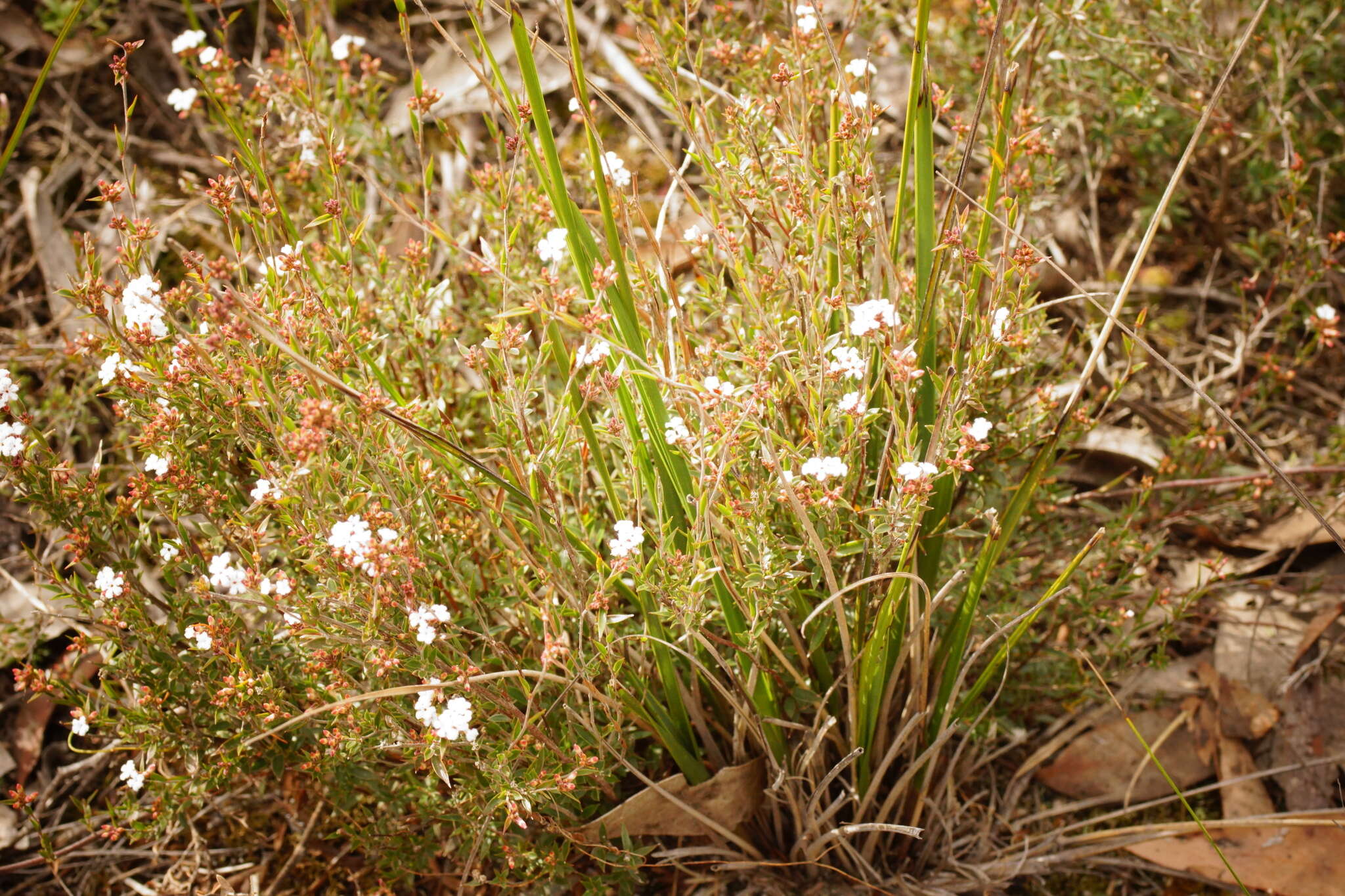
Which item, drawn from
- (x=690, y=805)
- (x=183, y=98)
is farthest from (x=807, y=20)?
(x=690, y=805)

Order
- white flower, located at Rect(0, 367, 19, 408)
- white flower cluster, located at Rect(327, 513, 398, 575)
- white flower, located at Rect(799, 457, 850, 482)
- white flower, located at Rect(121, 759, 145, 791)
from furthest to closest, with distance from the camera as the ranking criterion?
white flower, located at Rect(121, 759, 145, 791), white flower, located at Rect(0, 367, 19, 408), white flower, located at Rect(799, 457, 850, 482), white flower cluster, located at Rect(327, 513, 398, 575)

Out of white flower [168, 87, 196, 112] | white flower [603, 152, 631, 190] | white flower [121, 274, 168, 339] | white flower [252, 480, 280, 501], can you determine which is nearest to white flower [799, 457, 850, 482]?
white flower [603, 152, 631, 190]

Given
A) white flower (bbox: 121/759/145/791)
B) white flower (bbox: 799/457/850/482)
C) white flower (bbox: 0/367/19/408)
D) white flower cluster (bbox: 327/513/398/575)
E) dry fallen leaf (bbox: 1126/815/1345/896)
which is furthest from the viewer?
dry fallen leaf (bbox: 1126/815/1345/896)

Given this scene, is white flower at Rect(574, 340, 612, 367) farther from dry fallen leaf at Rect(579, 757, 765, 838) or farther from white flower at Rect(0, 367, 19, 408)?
white flower at Rect(0, 367, 19, 408)

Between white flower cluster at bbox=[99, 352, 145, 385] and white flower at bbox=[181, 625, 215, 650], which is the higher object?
white flower cluster at bbox=[99, 352, 145, 385]

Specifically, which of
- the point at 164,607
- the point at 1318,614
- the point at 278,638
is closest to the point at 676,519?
the point at 278,638

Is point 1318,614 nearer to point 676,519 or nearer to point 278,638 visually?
point 676,519
